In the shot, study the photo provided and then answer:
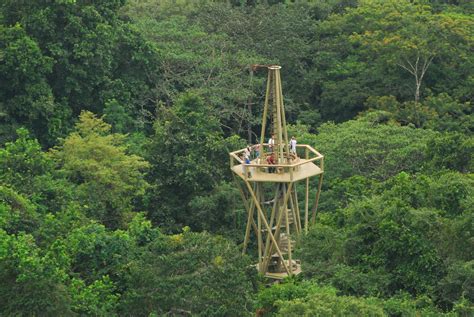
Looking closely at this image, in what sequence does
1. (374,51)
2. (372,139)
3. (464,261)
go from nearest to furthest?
(464,261), (372,139), (374,51)

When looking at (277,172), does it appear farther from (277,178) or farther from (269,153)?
(269,153)

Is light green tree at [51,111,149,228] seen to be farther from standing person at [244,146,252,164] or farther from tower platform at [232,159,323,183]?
tower platform at [232,159,323,183]

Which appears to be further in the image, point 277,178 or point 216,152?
point 216,152

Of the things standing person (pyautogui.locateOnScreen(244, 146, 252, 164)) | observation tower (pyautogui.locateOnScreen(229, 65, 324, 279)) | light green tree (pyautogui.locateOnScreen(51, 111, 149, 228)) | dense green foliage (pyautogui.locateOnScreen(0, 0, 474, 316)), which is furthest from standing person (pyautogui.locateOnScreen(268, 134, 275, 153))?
light green tree (pyautogui.locateOnScreen(51, 111, 149, 228))

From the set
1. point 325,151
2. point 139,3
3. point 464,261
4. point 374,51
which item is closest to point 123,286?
point 464,261

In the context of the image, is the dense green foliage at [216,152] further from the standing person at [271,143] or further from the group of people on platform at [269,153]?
the standing person at [271,143]

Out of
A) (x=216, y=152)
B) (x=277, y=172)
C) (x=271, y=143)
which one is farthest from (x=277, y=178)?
(x=216, y=152)

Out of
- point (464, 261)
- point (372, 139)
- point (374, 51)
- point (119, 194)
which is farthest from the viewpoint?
point (374, 51)

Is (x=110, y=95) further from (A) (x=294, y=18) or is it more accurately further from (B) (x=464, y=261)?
(B) (x=464, y=261)
